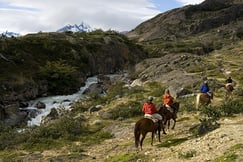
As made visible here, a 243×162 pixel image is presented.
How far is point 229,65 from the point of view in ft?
209

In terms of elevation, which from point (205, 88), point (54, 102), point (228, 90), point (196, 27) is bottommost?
point (54, 102)

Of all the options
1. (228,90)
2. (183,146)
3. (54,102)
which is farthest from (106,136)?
(54,102)

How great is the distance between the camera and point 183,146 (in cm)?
2031

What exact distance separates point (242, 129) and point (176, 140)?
3.67 m

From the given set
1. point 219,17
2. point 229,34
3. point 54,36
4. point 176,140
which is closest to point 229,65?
point 54,36

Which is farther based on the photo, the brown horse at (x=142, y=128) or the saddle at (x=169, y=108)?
the saddle at (x=169, y=108)

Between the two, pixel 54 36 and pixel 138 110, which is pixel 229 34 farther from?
pixel 138 110

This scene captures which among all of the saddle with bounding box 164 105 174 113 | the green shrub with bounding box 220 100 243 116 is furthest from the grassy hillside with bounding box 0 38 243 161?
the saddle with bounding box 164 105 174 113

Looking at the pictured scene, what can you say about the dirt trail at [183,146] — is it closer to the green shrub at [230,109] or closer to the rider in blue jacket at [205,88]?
the green shrub at [230,109]

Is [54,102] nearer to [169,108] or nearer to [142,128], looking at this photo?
[169,108]

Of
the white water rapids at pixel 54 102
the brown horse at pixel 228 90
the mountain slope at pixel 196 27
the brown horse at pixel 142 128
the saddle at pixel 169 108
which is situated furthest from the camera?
the mountain slope at pixel 196 27

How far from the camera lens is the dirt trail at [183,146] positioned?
59.9 feet

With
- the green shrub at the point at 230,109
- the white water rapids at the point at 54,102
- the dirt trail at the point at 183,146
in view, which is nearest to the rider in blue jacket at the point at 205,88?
the green shrub at the point at 230,109

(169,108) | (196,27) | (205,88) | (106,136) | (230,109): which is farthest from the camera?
(196,27)
